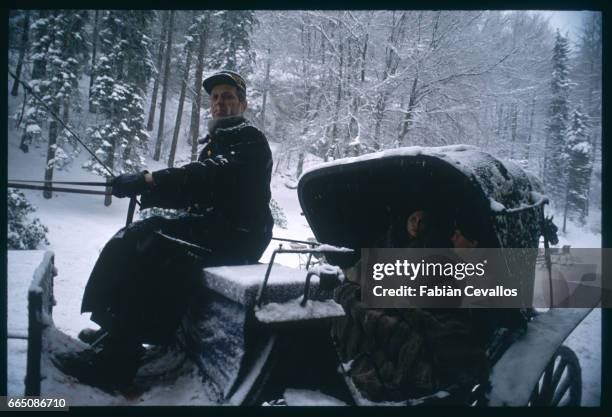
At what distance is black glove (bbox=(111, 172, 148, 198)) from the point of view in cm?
208

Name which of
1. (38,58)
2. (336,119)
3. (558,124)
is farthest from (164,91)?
(558,124)

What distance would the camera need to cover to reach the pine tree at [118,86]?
49.8 feet

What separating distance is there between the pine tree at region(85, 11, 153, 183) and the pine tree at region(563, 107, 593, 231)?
849 inches

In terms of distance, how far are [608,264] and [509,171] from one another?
3.73 feet

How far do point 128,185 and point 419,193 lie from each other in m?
2.85

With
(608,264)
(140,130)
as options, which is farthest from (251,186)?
(140,130)

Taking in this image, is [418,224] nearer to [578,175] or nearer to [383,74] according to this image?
[383,74]

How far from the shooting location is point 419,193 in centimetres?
379

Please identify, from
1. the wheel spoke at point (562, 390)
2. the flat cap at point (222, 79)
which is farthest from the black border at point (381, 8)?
the wheel spoke at point (562, 390)

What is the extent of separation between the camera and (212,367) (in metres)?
2.11

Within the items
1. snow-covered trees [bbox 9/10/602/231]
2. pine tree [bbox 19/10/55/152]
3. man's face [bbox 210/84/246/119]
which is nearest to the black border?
man's face [bbox 210/84/246/119]

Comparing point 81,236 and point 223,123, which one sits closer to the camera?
point 223,123

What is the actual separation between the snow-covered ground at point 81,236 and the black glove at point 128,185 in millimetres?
1361
